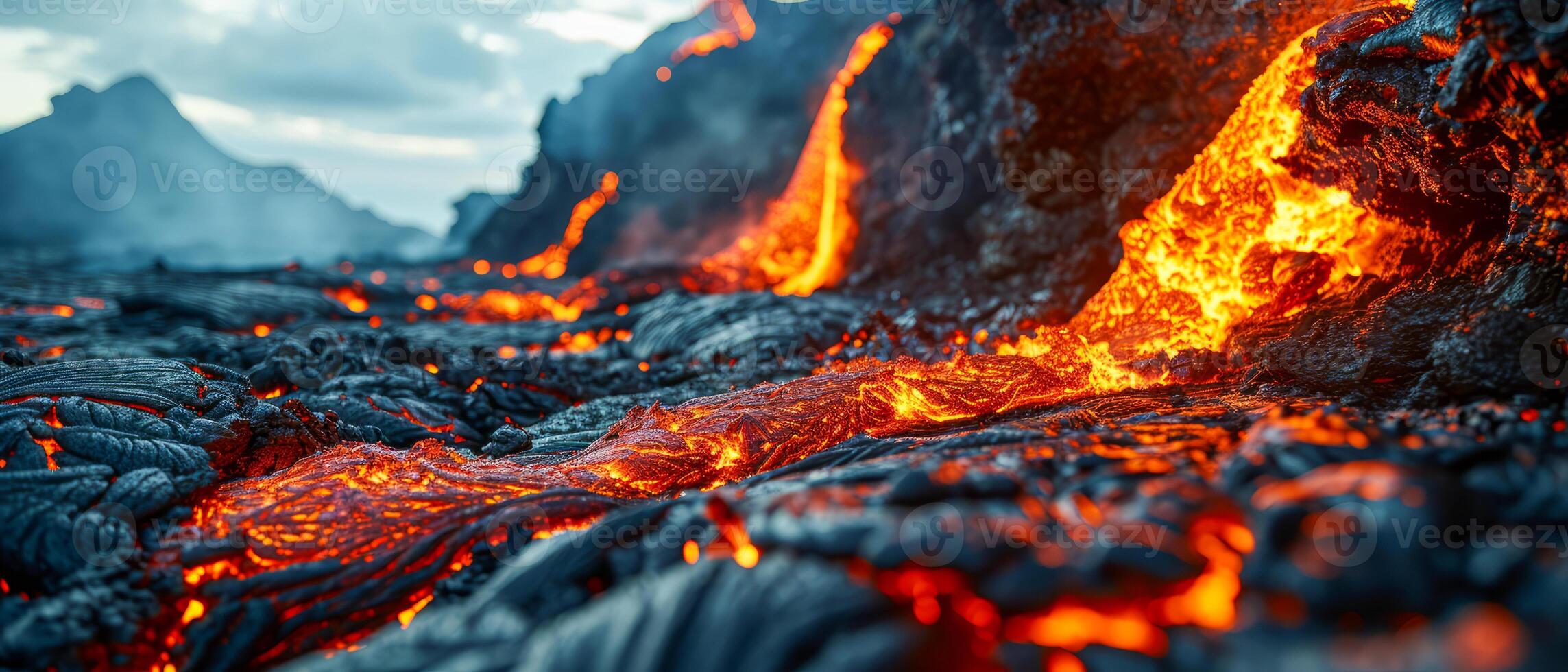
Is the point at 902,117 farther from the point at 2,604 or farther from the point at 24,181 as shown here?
the point at 24,181

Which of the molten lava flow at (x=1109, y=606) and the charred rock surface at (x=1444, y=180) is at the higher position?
the charred rock surface at (x=1444, y=180)

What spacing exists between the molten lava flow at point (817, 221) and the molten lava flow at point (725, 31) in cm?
1204

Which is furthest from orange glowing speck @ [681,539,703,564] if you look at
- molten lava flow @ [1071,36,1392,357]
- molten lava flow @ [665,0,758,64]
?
molten lava flow @ [665,0,758,64]

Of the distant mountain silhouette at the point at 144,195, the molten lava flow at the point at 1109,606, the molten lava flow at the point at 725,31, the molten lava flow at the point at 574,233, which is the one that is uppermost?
the molten lava flow at the point at 725,31

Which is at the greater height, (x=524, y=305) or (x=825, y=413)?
(x=524, y=305)

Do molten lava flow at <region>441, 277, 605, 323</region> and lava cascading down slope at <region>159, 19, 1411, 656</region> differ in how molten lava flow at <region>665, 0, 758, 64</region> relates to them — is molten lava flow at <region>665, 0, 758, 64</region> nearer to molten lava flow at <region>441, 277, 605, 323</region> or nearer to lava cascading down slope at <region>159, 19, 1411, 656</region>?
molten lava flow at <region>441, 277, 605, 323</region>

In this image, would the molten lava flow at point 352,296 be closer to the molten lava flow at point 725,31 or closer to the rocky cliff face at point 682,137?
the rocky cliff face at point 682,137

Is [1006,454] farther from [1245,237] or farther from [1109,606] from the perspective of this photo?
[1245,237]

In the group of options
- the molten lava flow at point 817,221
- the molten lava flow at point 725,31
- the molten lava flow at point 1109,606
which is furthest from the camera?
the molten lava flow at point 725,31

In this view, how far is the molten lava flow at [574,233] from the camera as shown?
81.0ft

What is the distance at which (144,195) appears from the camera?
2727cm

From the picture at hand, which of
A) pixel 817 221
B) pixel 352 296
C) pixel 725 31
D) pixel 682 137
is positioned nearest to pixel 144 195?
pixel 682 137

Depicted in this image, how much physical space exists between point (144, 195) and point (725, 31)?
23242 millimetres

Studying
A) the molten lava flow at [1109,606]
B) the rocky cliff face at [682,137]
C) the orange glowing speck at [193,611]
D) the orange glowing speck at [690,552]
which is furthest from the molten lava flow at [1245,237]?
the rocky cliff face at [682,137]
